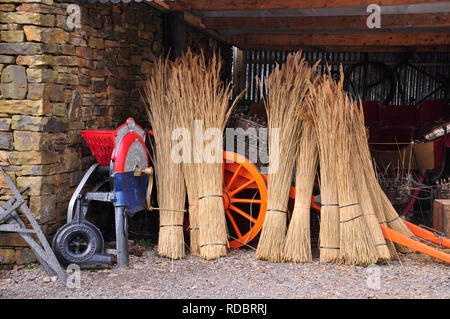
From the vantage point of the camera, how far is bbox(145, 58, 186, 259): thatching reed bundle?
4039 millimetres

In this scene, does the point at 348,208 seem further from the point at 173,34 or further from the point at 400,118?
the point at 400,118

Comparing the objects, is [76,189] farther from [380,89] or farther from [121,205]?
[380,89]

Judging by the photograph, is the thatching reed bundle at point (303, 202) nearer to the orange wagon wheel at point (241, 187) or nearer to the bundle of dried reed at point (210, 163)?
the orange wagon wheel at point (241, 187)

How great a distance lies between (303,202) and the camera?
13.0 ft

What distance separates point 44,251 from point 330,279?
6.82ft

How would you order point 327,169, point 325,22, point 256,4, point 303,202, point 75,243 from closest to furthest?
point 75,243, point 327,169, point 303,202, point 256,4, point 325,22

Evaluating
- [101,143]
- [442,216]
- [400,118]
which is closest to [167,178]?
[101,143]

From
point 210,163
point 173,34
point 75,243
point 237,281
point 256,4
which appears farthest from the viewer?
point 173,34

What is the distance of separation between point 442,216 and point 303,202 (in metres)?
1.32

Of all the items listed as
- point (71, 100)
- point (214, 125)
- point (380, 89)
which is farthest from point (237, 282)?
point (380, 89)

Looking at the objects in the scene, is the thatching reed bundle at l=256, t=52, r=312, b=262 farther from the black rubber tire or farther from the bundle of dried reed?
the black rubber tire

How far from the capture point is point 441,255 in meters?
3.66

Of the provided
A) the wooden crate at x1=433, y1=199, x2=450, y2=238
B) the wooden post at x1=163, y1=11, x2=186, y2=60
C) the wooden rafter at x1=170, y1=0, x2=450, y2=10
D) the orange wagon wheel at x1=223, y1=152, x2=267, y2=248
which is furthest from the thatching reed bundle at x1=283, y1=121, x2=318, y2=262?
the wooden post at x1=163, y1=11, x2=186, y2=60

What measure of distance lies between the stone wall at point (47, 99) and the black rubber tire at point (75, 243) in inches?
8.1
